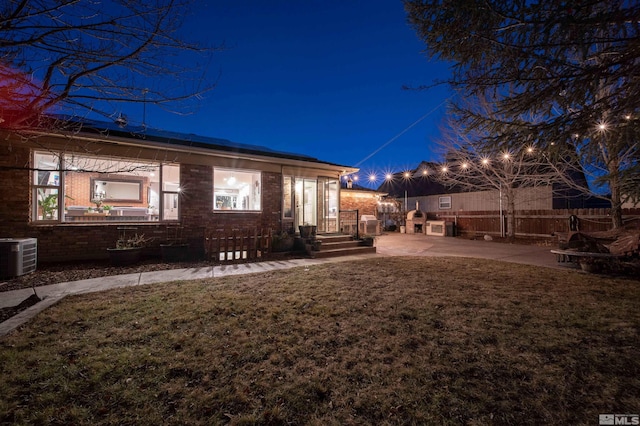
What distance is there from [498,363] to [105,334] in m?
4.38

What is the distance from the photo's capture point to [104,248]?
7352mm

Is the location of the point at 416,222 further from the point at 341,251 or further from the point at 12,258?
the point at 12,258

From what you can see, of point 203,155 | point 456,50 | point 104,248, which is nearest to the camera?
point 456,50

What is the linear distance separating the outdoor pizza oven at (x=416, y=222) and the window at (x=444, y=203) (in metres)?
4.08

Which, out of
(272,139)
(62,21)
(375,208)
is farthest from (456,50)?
(272,139)

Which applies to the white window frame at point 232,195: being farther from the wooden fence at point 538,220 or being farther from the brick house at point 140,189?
the wooden fence at point 538,220

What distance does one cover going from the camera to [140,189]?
469 inches

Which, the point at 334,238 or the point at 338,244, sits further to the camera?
the point at 334,238

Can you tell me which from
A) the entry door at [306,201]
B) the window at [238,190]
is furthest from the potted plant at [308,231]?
the window at [238,190]

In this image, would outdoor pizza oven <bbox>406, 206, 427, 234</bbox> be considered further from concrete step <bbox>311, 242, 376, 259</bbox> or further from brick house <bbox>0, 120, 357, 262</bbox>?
concrete step <bbox>311, 242, 376, 259</bbox>

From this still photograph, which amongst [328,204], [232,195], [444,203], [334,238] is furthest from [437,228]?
[232,195]

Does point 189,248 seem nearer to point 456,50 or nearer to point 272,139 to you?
point 456,50

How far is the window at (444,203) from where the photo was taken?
20.3m

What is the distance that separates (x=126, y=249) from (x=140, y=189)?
6.40 meters
